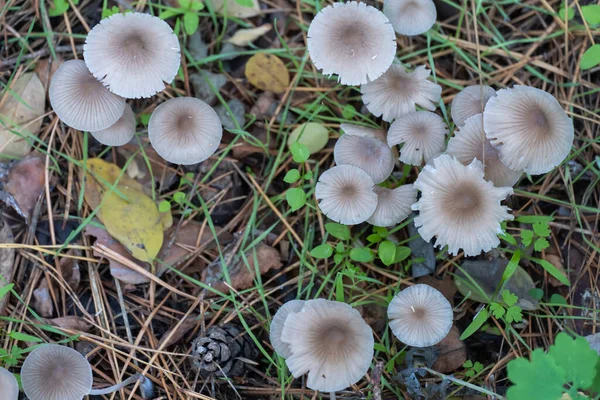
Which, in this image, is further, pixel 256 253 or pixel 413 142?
pixel 256 253

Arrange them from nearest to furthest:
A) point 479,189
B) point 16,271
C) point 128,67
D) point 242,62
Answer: point 479,189
point 128,67
point 16,271
point 242,62

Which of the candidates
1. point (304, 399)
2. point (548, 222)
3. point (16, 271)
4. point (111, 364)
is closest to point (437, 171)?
point (548, 222)

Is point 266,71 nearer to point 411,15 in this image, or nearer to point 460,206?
point 411,15

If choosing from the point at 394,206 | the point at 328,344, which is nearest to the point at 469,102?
the point at 394,206

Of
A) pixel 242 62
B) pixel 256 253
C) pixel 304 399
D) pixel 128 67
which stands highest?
pixel 242 62

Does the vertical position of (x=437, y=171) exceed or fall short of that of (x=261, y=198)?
it exceeds it

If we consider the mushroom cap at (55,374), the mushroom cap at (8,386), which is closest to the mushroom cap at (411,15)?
the mushroom cap at (55,374)

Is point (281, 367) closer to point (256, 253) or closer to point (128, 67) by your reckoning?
point (256, 253)

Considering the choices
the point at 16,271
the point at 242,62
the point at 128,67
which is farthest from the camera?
the point at 242,62
